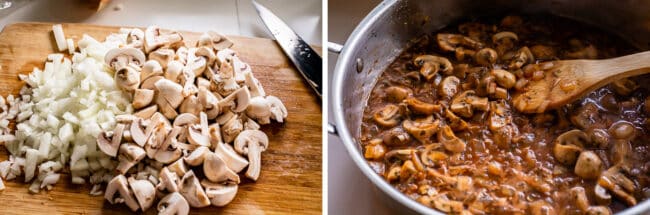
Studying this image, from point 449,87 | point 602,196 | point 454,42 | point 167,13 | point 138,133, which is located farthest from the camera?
point 167,13

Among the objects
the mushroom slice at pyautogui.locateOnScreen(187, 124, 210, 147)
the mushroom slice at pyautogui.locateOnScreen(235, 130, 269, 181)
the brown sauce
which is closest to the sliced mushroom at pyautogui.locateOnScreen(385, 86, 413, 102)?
the brown sauce

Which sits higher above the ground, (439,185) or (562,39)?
(562,39)

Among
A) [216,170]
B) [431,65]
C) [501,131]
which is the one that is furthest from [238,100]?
[501,131]

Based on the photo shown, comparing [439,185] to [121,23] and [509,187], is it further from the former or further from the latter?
[121,23]

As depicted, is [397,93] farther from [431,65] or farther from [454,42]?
[454,42]

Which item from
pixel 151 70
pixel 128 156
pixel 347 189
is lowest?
pixel 347 189

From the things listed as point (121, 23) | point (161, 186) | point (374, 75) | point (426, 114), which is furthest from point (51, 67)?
point (426, 114)
